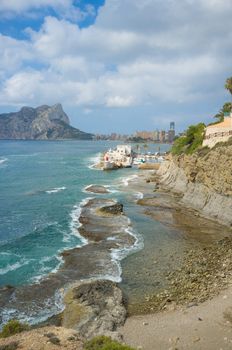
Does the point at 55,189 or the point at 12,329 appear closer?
the point at 12,329

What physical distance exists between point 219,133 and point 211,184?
1264 cm

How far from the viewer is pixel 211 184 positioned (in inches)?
2103

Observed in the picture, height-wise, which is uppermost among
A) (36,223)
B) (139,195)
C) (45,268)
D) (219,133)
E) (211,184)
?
(219,133)

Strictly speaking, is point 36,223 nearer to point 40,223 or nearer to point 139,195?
point 40,223

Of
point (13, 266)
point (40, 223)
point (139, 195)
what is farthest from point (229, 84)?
point (13, 266)

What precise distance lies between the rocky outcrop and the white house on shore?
38.7m

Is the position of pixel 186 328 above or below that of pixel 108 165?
below

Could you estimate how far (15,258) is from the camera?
36.0m

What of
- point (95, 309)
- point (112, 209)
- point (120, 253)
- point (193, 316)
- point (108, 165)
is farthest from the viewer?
point (108, 165)

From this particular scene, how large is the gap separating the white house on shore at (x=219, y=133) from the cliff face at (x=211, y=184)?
369 centimetres

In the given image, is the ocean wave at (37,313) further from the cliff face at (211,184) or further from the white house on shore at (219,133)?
the white house on shore at (219,133)

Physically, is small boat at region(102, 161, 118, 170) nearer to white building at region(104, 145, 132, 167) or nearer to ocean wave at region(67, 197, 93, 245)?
white building at region(104, 145, 132, 167)

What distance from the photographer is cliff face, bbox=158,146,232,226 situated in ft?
159

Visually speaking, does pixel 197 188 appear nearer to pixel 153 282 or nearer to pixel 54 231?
pixel 54 231
